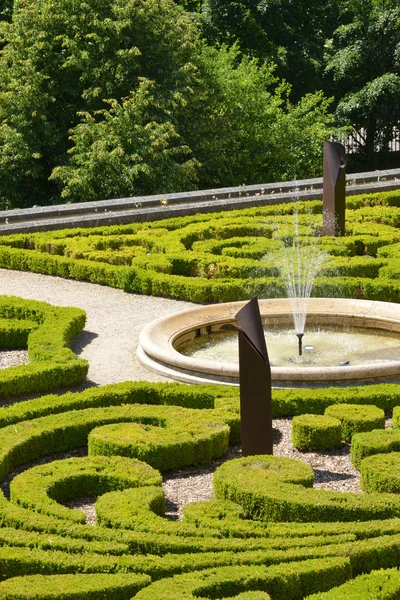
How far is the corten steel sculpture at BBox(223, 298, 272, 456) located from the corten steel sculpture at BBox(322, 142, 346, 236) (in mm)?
8689

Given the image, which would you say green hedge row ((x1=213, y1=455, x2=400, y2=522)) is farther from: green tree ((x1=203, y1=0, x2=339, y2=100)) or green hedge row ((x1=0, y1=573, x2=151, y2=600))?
green tree ((x1=203, y1=0, x2=339, y2=100))

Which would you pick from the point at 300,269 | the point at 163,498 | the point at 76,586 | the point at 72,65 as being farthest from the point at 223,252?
the point at 72,65

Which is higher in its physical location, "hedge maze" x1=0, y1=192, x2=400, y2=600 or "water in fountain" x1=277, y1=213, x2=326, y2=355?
"water in fountain" x1=277, y1=213, x2=326, y2=355

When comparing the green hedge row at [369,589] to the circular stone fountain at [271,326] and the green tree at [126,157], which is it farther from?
the green tree at [126,157]

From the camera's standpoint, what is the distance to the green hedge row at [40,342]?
1084cm

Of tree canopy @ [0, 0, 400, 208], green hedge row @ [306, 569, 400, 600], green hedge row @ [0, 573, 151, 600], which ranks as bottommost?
green hedge row @ [306, 569, 400, 600]

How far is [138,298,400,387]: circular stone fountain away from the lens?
34.8 ft

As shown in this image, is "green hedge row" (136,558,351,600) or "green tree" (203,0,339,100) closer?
"green hedge row" (136,558,351,600)

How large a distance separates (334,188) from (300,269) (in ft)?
7.60

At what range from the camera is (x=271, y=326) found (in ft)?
42.7

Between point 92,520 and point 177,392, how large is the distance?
7.89ft

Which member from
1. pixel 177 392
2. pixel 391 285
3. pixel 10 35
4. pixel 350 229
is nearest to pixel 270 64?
pixel 10 35

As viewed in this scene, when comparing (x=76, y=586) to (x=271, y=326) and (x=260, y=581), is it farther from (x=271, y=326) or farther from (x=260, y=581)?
(x=271, y=326)

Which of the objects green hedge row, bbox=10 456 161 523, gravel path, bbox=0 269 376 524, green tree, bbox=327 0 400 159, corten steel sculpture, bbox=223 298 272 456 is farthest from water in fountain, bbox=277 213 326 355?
green tree, bbox=327 0 400 159
